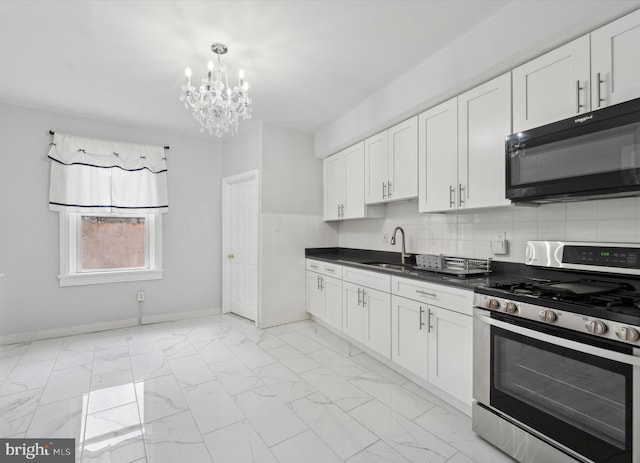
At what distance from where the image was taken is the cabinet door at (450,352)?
201cm

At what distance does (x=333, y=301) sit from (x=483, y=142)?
7.21 feet

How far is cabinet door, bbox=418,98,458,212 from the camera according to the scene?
2.47 m

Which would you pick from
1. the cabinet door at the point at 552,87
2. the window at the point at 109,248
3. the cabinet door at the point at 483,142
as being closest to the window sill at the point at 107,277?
the window at the point at 109,248

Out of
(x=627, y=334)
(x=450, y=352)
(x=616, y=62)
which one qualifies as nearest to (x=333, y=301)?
(x=450, y=352)

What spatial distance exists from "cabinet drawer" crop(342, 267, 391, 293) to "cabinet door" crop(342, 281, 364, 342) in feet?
0.22

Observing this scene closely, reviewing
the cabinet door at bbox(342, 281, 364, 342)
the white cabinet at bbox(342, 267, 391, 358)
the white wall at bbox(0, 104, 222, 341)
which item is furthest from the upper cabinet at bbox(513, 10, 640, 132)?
the white wall at bbox(0, 104, 222, 341)

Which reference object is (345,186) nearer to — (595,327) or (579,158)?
(579,158)

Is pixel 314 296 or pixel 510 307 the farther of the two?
pixel 314 296

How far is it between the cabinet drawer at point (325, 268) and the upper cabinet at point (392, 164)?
824 millimetres

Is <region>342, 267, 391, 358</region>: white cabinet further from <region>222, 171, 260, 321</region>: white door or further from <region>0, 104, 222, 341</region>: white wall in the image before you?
<region>0, 104, 222, 341</region>: white wall

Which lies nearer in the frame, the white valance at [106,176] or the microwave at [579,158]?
the microwave at [579,158]

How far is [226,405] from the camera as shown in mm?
2240

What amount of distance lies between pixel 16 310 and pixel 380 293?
3886 millimetres

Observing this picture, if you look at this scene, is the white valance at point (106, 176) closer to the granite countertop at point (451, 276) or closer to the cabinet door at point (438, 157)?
the granite countertop at point (451, 276)
